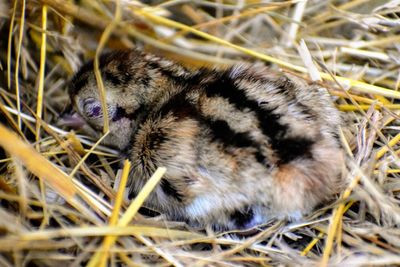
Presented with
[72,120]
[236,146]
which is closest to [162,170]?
[236,146]

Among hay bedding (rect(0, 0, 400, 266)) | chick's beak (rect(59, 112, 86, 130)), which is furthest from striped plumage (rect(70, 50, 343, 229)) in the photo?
chick's beak (rect(59, 112, 86, 130))

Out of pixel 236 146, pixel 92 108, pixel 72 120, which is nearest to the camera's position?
pixel 236 146

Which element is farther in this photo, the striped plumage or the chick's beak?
the chick's beak

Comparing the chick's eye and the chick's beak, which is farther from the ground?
the chick's eye

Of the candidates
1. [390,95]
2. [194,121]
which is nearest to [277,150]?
[194,121]

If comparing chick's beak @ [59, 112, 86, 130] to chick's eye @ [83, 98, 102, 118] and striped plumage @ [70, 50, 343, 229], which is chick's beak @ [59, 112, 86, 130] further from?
striped plumage @ [70, 50, 343, 229]

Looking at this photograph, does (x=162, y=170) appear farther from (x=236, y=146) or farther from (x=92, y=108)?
(x=92, y=108)
